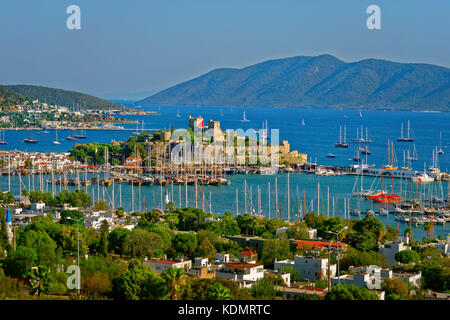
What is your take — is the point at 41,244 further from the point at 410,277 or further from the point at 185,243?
the point at 410,277

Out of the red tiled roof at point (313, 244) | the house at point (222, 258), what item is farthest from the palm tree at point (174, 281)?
the red tiled roof at point (313, 244)

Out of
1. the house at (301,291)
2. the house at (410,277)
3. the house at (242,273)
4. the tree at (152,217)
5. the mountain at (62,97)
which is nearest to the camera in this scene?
the house at (301,291)

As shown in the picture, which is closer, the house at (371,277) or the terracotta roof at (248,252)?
the house at (371,277)

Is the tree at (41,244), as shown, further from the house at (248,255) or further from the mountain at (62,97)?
the mountain at (62,97)

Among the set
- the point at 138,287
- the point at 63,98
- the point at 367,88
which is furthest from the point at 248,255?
the point at 367,88

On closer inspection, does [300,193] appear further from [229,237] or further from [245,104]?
[245,104]

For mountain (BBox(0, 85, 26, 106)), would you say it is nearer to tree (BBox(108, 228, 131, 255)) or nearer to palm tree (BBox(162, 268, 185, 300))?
tree (BBox(108, 228, 131, 255))
